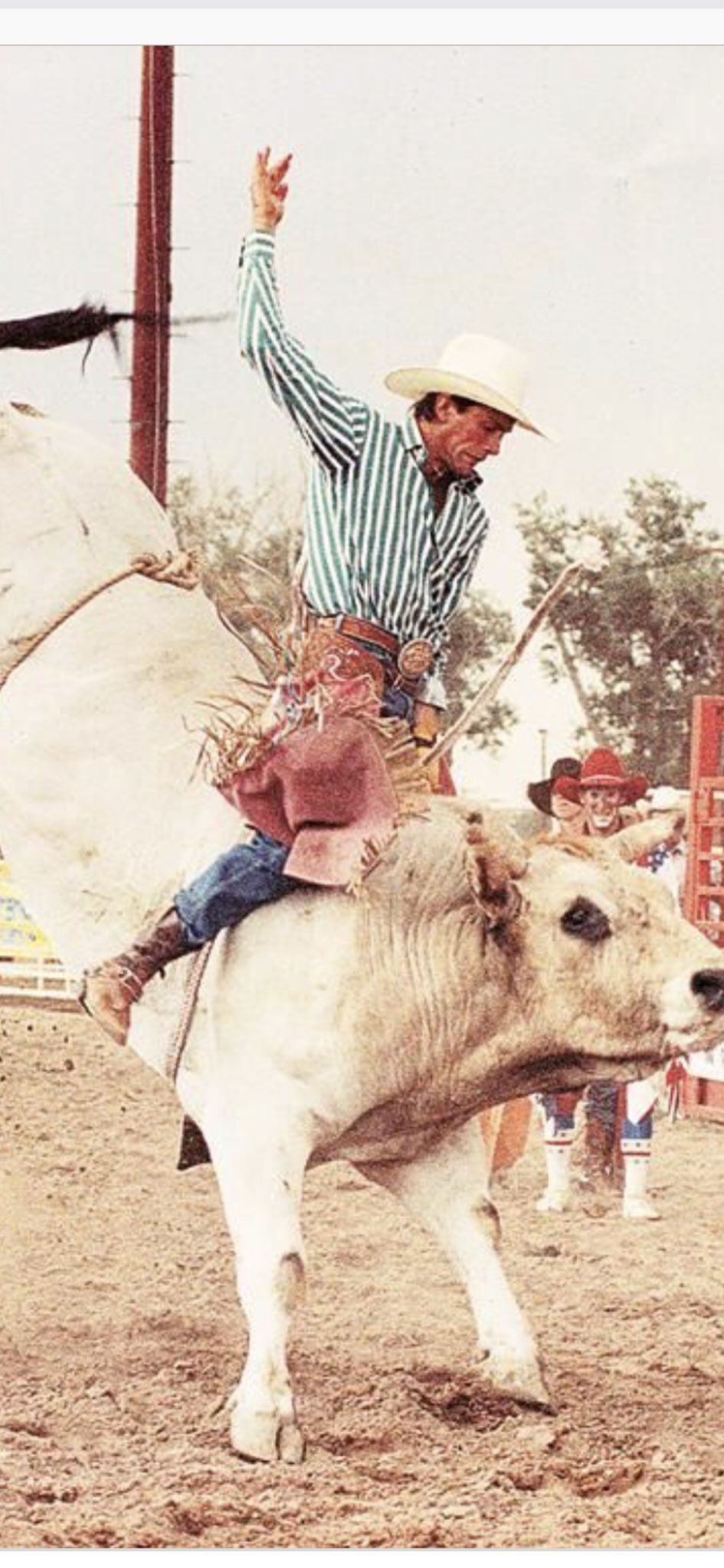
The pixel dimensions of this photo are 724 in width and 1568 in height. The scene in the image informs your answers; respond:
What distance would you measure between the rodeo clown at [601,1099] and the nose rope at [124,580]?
837 millimetres

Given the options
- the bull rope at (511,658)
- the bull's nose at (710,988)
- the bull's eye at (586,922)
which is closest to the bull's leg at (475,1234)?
the bull's eye at (586,922)

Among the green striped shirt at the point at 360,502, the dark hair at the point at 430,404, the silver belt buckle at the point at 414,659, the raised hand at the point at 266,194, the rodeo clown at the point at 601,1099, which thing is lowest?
the rodeo clown at the point at 601,1099

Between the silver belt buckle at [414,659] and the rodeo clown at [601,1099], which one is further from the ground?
the silver belt buckle at [414,659]

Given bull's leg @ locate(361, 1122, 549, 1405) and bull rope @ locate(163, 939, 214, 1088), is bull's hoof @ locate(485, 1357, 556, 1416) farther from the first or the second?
bull rope @ locate(163, 939, 214, 1088)

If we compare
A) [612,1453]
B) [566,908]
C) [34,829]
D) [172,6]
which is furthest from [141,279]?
[612,1453]

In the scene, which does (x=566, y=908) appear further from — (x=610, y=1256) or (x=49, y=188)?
(x=49, y=188)

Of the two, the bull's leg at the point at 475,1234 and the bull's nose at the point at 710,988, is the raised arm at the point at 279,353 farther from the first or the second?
the bull's leg at the point at 475,1234

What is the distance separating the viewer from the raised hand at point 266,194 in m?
3.77

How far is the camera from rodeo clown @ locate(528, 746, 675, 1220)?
4020 millimetres

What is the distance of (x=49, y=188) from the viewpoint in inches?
166

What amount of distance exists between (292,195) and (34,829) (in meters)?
1.38

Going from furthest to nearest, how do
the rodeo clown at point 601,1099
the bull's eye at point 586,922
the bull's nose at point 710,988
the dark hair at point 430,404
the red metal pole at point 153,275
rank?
the red metal pole at point 153,275, the rodeo clown at point 601,1099, the dark hair at point 430,404, the bull's eye at point 586,922, the bull's nose at point 710,988

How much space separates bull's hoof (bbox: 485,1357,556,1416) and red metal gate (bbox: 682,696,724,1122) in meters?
0.76

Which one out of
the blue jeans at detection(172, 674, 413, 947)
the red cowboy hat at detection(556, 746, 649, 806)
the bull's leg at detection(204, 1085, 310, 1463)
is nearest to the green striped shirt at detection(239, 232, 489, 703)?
the blue jeans at detection(172, 674, 413, 947)
